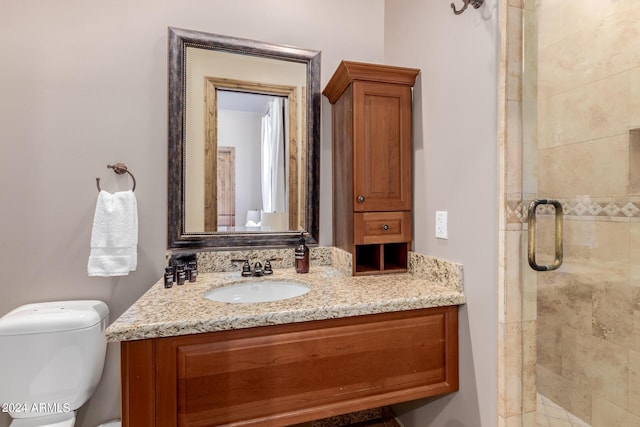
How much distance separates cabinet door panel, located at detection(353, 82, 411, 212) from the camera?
1462 millimetres

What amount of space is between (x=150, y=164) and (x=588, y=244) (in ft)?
6.29

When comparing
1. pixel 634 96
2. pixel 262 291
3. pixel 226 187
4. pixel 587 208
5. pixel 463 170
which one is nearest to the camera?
pixel 634 96

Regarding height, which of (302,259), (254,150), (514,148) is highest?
(254,150)

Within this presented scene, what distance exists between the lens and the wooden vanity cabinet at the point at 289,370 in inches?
36.7

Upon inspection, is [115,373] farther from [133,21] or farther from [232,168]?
[133,21]

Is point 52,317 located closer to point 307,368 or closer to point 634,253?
point 307,368

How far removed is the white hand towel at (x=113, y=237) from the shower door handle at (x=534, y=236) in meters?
1.62

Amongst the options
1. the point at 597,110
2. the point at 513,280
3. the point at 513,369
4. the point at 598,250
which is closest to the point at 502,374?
the point at 513,369

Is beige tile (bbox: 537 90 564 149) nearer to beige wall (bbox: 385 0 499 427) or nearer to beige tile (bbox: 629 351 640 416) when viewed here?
beige wall (bbox: 385 0 499 427)

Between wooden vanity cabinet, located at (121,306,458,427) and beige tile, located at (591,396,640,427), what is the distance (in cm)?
47

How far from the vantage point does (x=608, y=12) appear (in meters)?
1.09

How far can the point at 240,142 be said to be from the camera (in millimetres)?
1627

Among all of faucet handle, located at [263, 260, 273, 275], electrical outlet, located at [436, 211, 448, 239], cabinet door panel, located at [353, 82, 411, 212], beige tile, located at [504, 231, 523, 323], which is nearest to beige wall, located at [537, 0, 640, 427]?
beige tile, located at [504, 231, 523, 323]

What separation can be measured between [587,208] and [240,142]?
1.53 meters
